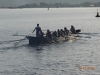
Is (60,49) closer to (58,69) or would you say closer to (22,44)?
(22,44)

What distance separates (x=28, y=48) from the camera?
43906 millimetres

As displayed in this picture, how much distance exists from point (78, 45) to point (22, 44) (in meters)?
9.26

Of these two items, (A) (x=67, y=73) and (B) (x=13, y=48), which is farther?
(B) (x=13, y=48)

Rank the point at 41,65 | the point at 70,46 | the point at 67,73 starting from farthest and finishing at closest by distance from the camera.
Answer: the point at 70,46, the point at 41,65, the point at 67,73

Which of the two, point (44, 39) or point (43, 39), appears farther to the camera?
point (44, 39)

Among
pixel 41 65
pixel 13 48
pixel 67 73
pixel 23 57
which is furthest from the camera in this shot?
pixel 13 48

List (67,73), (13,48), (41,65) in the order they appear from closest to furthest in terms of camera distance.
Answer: (67,73) < (41,65) < (13,48)

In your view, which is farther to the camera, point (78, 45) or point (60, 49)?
point (78, 45)

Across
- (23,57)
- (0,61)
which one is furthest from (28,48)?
(0,61)

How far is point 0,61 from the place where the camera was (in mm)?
35938

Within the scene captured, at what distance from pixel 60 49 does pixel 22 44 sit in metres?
6.00

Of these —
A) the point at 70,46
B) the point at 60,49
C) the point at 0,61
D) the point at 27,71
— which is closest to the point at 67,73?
the point at 27,71

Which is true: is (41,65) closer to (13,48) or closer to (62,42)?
(13,48)

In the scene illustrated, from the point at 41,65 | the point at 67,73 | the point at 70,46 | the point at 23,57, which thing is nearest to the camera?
the point at 67,73
